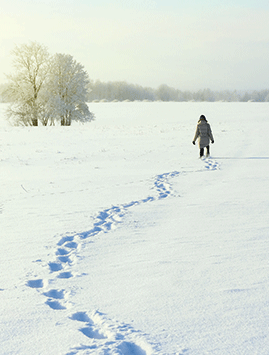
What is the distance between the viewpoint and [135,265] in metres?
3.88

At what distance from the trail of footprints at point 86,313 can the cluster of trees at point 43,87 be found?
29003mm

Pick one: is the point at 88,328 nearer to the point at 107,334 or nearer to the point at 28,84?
the point at 107,334

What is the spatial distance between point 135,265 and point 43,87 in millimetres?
32304

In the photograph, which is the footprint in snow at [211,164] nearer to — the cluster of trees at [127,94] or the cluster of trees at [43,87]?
the cluster of trees at [43,87]

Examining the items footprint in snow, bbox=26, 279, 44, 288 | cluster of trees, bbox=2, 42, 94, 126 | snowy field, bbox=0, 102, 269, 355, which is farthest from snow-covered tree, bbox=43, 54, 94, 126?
footprint in snow, bbox=26, 279, 44, 288

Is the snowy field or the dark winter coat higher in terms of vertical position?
the dark winter coat

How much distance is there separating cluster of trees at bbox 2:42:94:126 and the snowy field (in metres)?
25.2

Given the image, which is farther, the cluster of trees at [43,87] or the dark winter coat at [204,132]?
the cluster of trees at [43,87]

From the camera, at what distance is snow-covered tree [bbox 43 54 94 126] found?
108 feet

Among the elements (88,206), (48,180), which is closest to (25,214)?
(88,206)

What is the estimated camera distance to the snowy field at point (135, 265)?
101 inches

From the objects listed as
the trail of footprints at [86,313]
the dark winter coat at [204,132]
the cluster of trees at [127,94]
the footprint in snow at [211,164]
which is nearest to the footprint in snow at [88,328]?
the trail of footprints at [86,313]

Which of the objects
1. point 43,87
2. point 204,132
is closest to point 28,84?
point 43,87

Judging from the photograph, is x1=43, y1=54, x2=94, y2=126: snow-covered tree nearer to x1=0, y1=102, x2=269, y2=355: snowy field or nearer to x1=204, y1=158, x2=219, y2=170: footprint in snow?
x1=204, y1=158, x2=219, y2=170: footprint in snow
